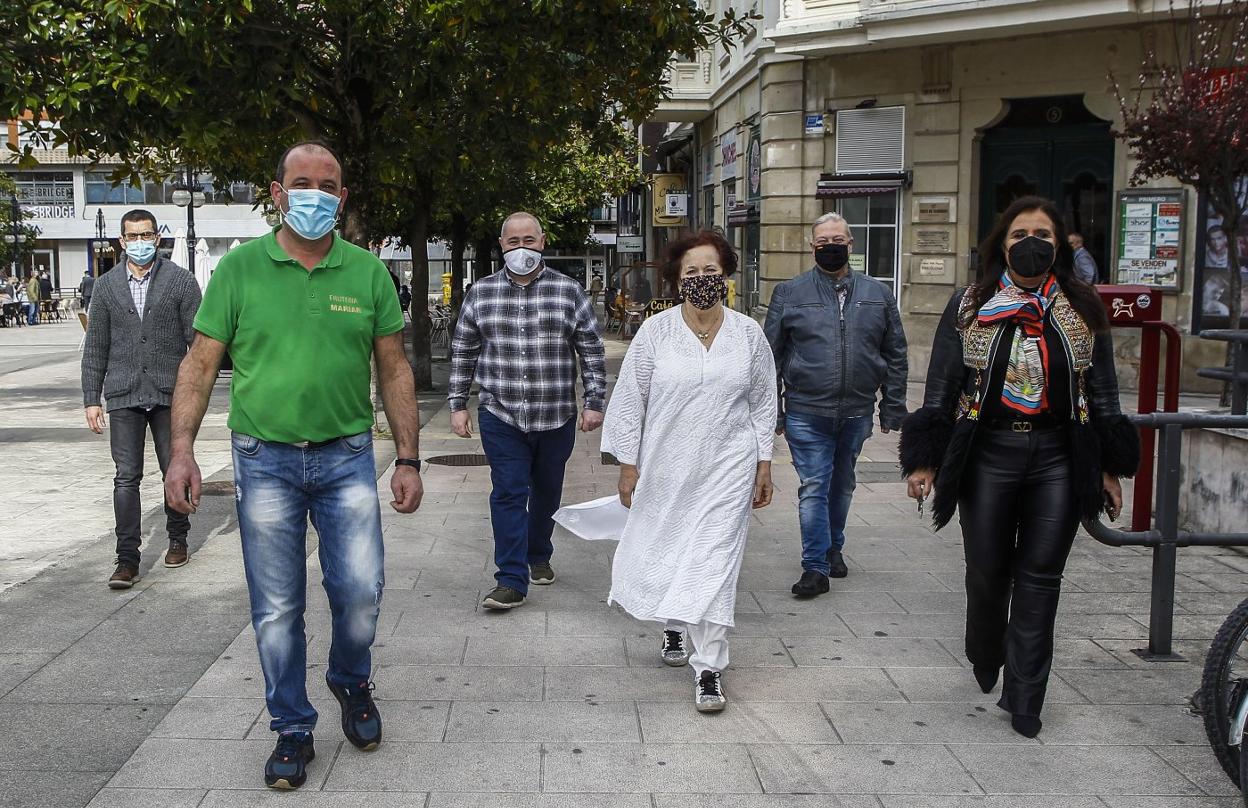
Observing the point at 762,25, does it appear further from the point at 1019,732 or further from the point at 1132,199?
the point at 1019,732

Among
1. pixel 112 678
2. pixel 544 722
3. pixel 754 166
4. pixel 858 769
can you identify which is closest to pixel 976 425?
pixel 858 769

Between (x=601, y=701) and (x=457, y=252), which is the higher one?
(x=457, y=252)

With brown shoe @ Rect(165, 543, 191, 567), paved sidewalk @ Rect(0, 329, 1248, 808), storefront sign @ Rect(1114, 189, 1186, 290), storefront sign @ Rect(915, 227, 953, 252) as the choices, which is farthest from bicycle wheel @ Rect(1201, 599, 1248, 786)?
storefront sign @ Rect(915, 227, 953, 252)

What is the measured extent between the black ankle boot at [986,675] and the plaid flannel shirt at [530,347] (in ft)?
7.38

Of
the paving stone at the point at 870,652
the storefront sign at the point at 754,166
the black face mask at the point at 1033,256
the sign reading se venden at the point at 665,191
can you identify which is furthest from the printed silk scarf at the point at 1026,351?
the sign reading se venden at the point at 665,191

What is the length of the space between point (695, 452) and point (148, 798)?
221 centimetres

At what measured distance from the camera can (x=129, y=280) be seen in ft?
23.1

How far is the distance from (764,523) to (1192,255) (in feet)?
33.5

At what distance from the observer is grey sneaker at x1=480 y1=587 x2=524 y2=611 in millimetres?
6273

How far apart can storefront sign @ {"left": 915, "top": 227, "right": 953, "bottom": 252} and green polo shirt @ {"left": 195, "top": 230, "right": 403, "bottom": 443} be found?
15707 millimetres

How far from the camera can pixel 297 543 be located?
4.23 metres

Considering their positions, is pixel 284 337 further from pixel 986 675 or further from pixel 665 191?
pixel 665 191

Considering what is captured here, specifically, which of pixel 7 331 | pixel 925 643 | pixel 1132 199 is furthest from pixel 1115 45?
pixel 7 331

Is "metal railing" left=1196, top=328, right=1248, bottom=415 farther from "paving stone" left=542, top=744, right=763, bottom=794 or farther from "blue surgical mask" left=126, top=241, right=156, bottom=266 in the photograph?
"blue surgical mask" left=126, top=241, right=156, bottom=266
